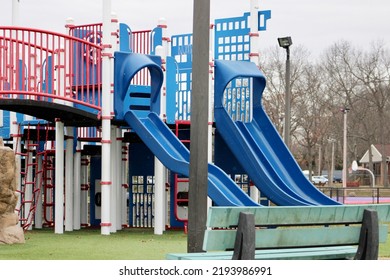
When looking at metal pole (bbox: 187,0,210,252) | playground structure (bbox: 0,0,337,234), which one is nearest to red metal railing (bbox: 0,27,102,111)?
playground structure (bbox: 0,0,337,234)

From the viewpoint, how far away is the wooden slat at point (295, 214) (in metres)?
8.82

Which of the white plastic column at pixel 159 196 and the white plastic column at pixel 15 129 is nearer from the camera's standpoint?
the white plastic column at pixel 159 196

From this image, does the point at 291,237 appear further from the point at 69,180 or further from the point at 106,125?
the point at 69,180

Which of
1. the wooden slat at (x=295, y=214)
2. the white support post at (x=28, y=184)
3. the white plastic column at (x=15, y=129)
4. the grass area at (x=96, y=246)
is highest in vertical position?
the white plastic column at (x=15, y=129)

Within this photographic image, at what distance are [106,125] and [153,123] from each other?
103 centimetres

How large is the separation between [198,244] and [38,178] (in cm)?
1115

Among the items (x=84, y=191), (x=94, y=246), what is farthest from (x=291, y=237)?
(x=84, y=191)

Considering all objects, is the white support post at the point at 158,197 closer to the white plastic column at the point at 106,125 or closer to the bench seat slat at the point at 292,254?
the white plastic column at the point at 106,125

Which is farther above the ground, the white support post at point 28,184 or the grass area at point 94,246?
the white support post at point 28,184

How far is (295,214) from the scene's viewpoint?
942 centimetres

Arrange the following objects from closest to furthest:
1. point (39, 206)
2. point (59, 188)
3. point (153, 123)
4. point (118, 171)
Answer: point (153, 123), point (59, 188), point (118, 171), point (39, 206)

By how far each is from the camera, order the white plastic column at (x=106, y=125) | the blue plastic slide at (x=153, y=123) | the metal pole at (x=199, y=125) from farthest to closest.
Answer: the white plastic column at (x=106, y=125)
the blue plastic slide at (x=153, y=123)
the metal pole at (x=199, y=125)

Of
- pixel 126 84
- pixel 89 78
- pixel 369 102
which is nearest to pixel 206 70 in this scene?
pixel 126 84

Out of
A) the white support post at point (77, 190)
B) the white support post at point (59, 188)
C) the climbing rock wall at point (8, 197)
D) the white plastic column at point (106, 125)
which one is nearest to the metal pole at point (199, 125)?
the climbing rock wall at point (8, 197)
